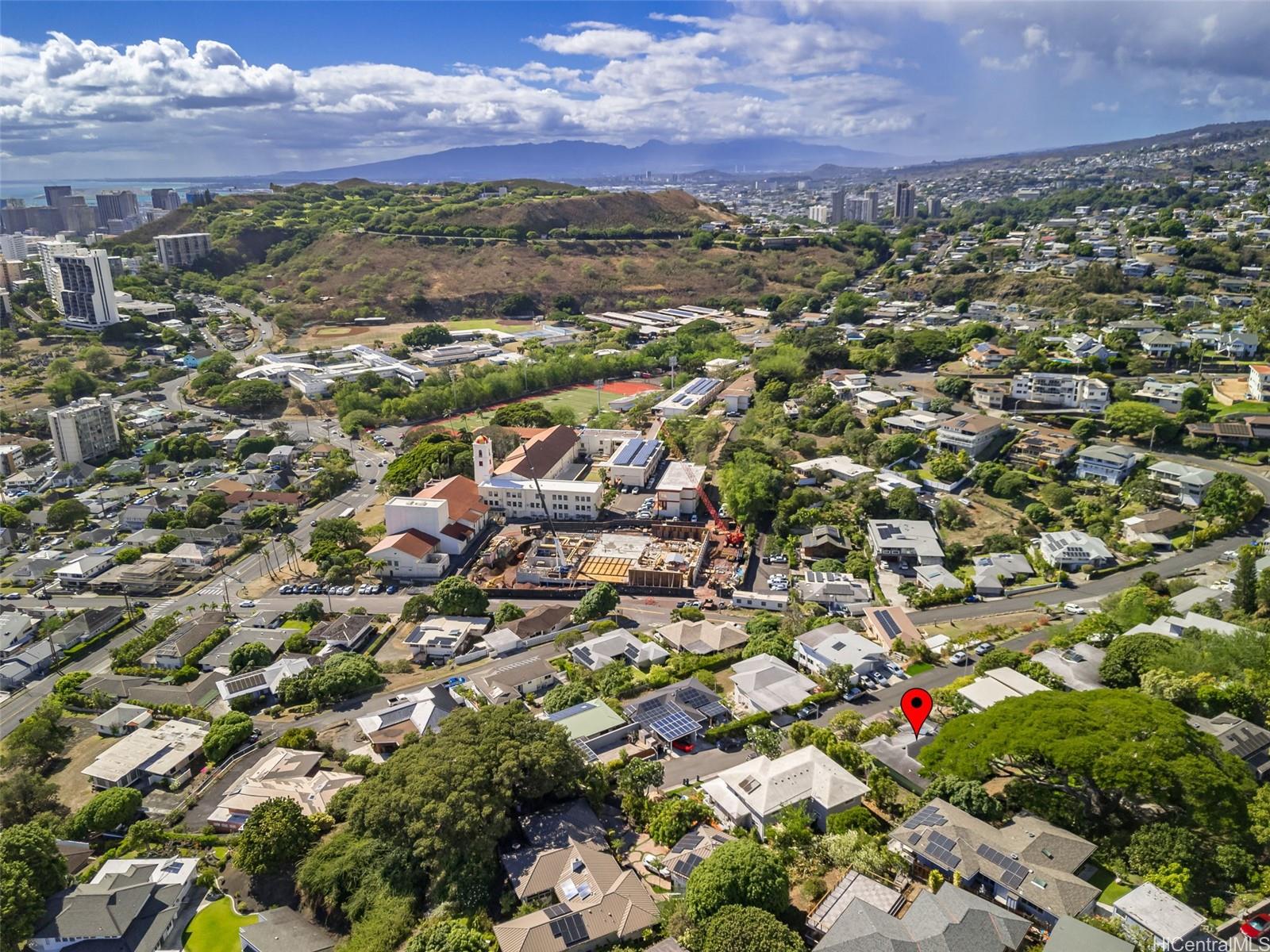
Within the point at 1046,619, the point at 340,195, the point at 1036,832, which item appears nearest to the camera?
the point at 1036,832

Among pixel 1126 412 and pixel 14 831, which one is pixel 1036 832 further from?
pixel 1126 412

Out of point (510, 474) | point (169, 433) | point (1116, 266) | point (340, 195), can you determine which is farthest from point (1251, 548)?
point (340, 195)

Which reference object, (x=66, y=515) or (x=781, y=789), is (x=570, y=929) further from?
(x=66, y=515)

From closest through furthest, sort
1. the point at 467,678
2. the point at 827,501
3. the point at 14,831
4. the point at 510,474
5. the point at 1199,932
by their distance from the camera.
Answer: the point at 1199,932 → the point at 14,831 → the point at 467,678 → the point at 827,501 → the point at 510,474

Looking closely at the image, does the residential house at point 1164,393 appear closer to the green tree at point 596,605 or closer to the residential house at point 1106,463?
the residential house at point 1106,463

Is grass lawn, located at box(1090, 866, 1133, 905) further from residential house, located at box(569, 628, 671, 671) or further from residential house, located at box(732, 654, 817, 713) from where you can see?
residential house, located at box(569, 628, 671, 671)
